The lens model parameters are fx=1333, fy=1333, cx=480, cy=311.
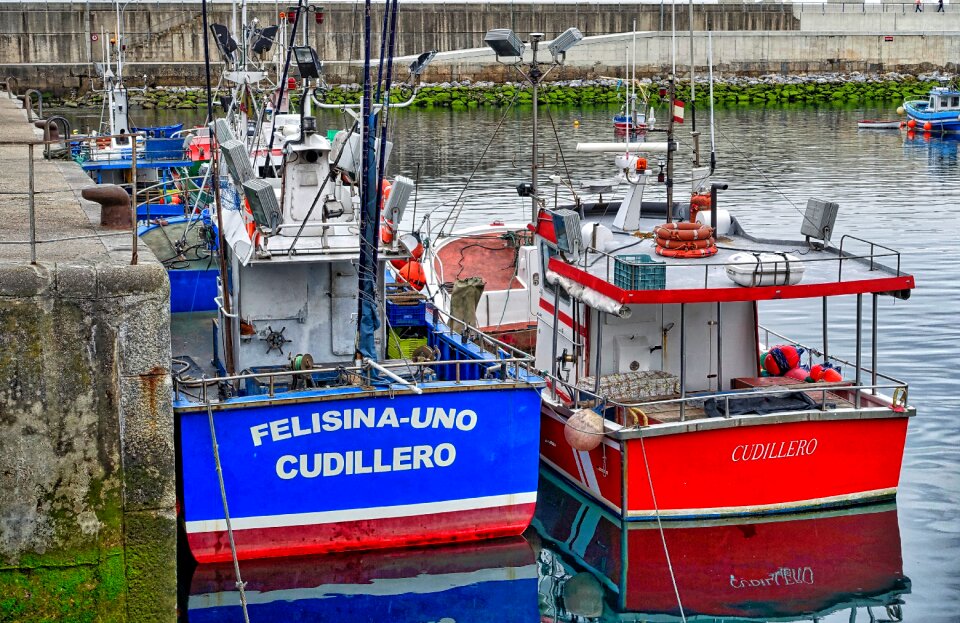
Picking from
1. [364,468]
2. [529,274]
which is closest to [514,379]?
[364,468]

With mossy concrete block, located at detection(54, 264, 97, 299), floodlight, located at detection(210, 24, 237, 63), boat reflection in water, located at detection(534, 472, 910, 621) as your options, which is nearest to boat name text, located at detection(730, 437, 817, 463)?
boat reflection in water, located at detection(534, 472, 910, 621)

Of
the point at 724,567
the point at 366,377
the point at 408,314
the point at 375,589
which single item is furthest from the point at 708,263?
the point at 375,589

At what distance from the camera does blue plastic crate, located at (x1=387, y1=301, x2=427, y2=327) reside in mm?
15799

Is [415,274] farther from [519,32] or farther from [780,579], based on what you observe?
[519,32]

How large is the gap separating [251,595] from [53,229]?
3.81m

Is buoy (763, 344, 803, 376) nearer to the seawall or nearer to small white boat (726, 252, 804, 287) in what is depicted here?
small white boat (726, 252, 804, 287)

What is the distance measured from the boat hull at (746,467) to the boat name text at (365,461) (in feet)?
6.26

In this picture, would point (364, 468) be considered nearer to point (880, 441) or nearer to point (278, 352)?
point (278, 352)

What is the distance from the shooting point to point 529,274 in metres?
17.8

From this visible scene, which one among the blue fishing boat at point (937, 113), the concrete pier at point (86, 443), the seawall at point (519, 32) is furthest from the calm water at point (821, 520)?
the seawall at point (519, 32)

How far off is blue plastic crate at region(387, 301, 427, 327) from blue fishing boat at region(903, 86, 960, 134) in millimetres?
47683

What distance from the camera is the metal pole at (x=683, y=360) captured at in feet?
43.4

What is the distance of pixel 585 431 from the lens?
1319 centimetres

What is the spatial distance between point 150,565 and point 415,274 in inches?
426
